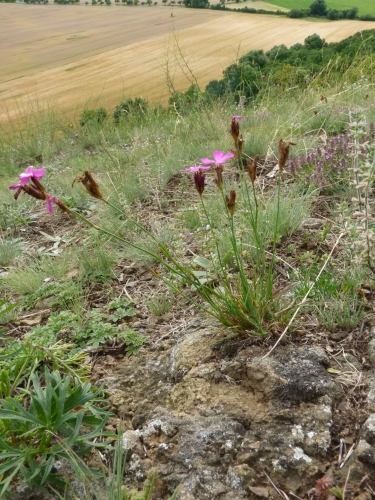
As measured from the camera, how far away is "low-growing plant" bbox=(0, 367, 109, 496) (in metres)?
1.20

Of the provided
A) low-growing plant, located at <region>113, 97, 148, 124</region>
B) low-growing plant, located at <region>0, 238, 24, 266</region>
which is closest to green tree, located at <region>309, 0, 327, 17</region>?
low-growing plant, located at <region>113, 97, 148, 124</region>

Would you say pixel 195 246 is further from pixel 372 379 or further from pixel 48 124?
pixel 48 124

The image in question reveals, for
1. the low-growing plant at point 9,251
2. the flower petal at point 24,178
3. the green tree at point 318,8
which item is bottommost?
the low-growing plant at point 9,251

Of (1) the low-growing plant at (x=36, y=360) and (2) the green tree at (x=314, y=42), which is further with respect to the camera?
(2) the green tree at (x=314, y=42)

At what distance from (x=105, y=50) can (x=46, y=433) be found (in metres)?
8.16

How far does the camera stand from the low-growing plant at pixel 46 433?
47.3 inches

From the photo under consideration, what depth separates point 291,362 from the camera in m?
1.40

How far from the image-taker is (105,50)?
26.7 ft

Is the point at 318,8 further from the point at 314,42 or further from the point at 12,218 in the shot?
the point at 12,218

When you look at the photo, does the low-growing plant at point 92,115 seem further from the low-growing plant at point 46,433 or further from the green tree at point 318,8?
the green tree at point 318,8

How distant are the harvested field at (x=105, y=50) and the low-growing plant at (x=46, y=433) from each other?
445 cm

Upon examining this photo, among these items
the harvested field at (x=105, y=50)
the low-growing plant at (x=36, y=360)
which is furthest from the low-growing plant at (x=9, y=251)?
the harvested field at (x=105, y=50)

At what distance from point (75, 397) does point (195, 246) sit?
3.79 ft

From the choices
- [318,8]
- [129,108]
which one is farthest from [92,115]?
[318,8]
